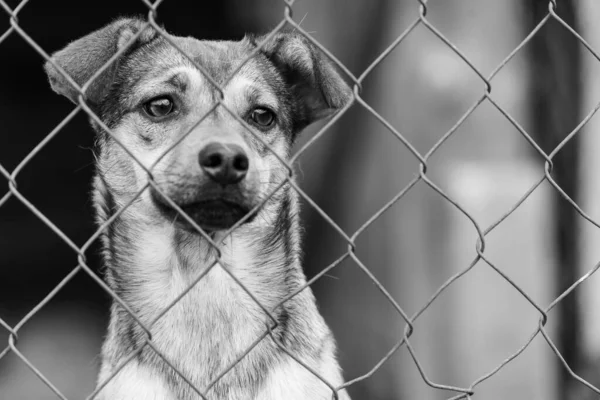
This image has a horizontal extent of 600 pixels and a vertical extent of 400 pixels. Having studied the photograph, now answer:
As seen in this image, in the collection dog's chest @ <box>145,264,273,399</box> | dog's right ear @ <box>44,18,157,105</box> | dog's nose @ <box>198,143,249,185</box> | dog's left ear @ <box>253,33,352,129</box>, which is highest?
dog's left ear @ <box>253,33,352,129</box>

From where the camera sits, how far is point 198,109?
3.17 metres

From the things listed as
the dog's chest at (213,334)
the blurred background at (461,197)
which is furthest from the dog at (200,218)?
the blurred background at (461,197)

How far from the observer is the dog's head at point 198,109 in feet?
8.71

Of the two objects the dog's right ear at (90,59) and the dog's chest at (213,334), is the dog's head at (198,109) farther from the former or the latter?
the dog's chest at (213,334)

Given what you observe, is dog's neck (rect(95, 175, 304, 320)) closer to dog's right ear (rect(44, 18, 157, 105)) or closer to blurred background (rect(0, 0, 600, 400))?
dog's right ear (rect(44, 18, 157, 105))

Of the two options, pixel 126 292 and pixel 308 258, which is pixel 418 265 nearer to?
pixel 308 258

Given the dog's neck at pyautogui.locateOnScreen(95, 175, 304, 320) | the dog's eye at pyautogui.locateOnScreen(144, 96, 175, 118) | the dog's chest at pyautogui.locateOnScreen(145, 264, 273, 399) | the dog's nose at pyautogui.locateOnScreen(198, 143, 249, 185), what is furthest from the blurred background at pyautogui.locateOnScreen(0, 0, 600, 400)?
the dog's nose at pyautogui.locateOnScreen(198, 143, 249, 185)

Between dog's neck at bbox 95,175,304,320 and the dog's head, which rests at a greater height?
the dog's head

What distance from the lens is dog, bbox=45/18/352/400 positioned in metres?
2.72

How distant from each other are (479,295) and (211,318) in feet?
8.50

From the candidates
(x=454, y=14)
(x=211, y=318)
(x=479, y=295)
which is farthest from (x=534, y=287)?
(x=211, y=318)

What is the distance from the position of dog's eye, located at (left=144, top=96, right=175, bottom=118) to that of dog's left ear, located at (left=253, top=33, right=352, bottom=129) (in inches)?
23.1

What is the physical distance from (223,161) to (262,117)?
917mm

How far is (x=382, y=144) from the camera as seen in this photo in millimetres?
5672
